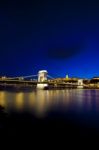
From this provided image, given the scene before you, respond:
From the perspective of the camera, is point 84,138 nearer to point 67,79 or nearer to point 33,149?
point 33,149

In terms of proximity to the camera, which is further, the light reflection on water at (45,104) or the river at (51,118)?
the light reflection on water at (45,104)

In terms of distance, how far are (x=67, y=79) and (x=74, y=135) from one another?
130816 millimetres

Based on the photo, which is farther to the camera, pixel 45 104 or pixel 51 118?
pixel 45 104

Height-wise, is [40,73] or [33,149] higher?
[40,73]

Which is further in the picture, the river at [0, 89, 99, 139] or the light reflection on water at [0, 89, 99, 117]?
the light reflection on water at [0, 89, 99, 117]

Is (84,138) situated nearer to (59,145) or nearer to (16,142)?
(59,145)

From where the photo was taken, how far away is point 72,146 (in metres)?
9.45

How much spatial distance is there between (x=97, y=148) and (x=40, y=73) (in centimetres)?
11491

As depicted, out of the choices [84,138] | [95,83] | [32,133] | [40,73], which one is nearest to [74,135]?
[84,138]

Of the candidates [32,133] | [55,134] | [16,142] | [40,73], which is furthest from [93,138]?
[40,73]

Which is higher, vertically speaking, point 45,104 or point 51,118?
point 45,104

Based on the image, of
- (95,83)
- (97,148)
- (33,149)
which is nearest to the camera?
(33,149)

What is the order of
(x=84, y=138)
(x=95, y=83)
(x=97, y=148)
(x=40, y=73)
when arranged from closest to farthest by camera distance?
(x=97, y=148)
(x=84, y=138)
(x=40, y=73)
(x=95, y=83)

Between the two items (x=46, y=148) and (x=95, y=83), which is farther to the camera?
(x=95, y=83)
